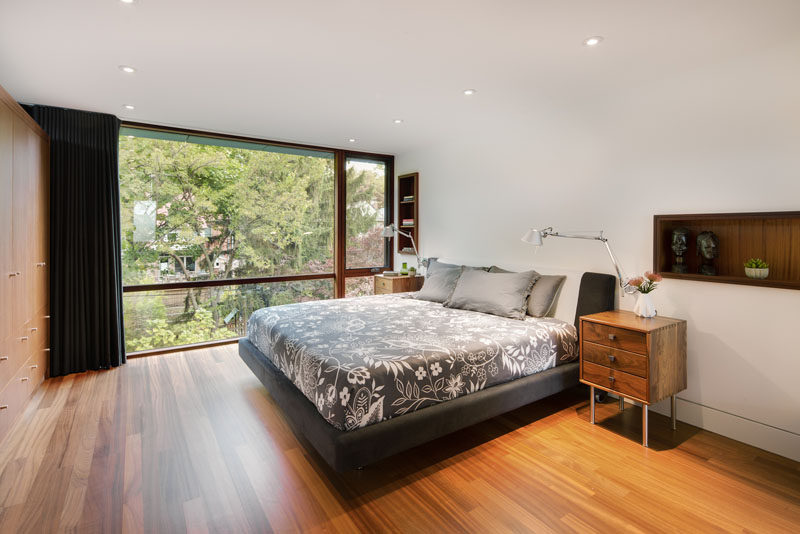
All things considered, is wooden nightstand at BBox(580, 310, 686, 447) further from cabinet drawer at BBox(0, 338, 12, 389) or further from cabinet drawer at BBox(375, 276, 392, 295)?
cabinet drawer at BBox(0, 338, 12, 389)

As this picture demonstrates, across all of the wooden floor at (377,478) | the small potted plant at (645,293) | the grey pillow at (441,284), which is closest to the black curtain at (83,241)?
the wooden floor at (377,478)

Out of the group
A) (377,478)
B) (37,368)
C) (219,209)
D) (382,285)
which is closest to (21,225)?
(37,368)

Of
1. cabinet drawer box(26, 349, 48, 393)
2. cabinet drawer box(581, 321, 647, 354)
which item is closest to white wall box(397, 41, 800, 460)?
cabinet drawer box(581, 321, 647, 354)

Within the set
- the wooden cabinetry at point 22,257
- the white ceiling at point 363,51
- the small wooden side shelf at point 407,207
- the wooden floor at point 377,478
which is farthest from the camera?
the small wooden side shelf at point 407,207

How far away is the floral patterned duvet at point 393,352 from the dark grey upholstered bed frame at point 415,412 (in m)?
0.05

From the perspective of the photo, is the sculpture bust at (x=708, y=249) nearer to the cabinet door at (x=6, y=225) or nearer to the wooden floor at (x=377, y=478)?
the wooden floor at (x=377, y=478)

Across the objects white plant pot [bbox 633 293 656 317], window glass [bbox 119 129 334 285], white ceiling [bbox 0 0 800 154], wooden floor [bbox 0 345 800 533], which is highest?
white ceiling [bbox 0 0 800 154]

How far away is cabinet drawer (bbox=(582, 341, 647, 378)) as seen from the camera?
2514mm

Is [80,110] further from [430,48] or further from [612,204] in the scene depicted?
[612,204]

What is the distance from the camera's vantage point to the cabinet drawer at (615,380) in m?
2.52

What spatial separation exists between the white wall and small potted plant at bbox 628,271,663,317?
0.75 ft

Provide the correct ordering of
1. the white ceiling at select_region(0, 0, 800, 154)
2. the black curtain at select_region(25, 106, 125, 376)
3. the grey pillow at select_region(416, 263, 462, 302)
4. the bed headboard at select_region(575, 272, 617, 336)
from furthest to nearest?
the grey pillow at select_region(416, 263, 462, 302), the black curtain at select_region(25, 106, 125, 376), the bed headboard at select_region(575, 272, 617, 336), the white ceiling at select_region(0, 0, 800, 154)

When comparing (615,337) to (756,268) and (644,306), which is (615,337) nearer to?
(644,306)

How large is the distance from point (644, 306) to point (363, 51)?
2.45 m
